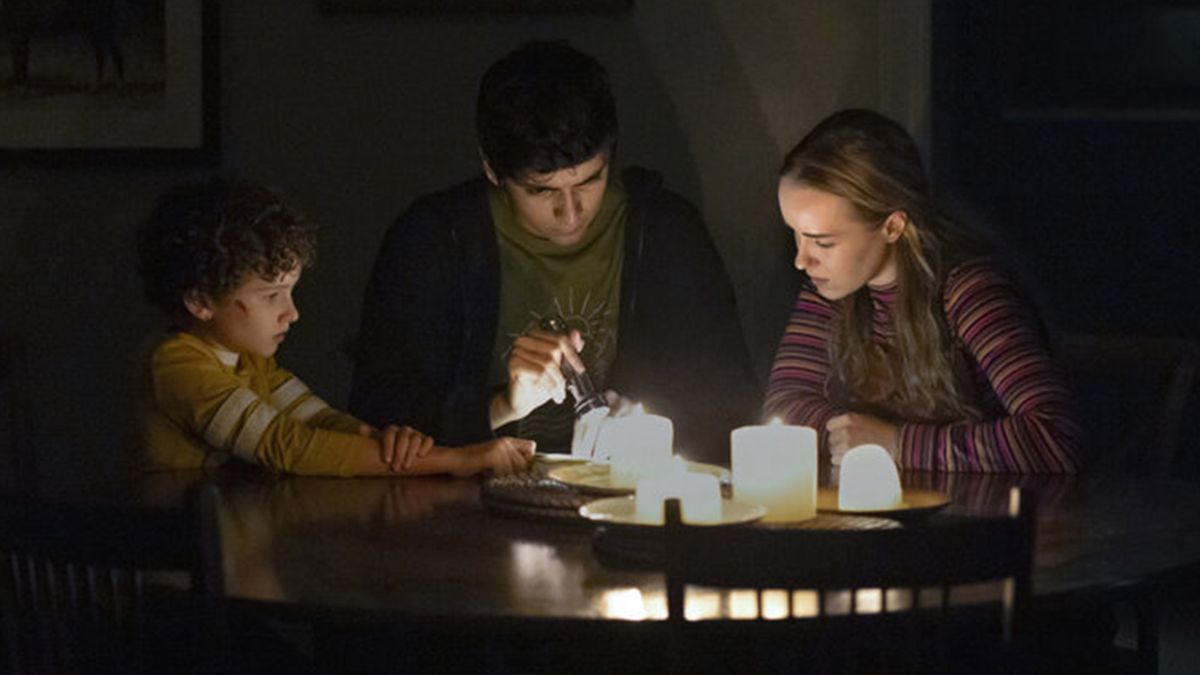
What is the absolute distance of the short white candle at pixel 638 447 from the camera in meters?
2.36

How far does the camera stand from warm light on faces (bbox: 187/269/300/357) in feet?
9.16

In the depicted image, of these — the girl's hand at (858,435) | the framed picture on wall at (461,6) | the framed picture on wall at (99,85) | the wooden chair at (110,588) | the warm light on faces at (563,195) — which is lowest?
the wooden chair at (110,588)

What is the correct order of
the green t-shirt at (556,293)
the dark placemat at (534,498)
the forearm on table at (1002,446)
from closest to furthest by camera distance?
the dark placemat at (534,498) < the forearm on table at (1002,446) < the green t-shirt at (556,293)

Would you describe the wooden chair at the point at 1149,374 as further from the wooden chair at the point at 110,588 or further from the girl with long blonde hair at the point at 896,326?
the wooden chair at the point at 110,588

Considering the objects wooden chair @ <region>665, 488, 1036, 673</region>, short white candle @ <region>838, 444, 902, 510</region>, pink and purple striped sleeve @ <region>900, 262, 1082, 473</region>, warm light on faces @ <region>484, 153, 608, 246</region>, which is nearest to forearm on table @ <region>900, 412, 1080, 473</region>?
pink and purple striped sleeve @ <region>900, 262, 1082, 473</region>

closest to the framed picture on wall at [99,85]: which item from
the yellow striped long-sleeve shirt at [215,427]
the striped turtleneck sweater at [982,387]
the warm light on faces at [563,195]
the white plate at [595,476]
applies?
the warm light on faces at [563,195]

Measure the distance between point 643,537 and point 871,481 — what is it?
0.30 m

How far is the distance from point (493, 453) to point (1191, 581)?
946 mm

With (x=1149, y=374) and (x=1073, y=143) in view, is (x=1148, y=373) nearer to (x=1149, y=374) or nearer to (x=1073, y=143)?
(x=1149, y=374)

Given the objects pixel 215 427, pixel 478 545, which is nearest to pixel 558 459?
pixel 215 427

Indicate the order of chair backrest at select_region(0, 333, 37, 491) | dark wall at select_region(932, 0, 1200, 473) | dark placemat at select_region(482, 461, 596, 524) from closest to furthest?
dark placemat at select_region(482, 461, 596, 524) < chair backrest at select_region(0, 333, 37, 491) < dark wall at select_region(932, 0, 1200, 473)

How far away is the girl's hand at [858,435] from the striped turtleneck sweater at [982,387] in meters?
0.01

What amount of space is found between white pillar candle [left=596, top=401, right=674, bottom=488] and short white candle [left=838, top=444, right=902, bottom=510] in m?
0.22

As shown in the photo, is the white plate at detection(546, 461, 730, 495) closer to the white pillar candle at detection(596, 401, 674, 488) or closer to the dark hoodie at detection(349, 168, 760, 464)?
the white pillar candle at detection(596, 401, 674, 488)
